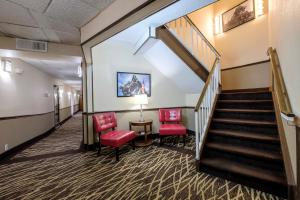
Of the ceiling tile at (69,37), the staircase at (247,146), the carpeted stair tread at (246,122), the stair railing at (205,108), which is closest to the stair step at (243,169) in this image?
the staircase at (247,146)

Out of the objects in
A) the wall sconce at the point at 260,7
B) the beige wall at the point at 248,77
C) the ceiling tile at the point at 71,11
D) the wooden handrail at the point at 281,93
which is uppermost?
the wall sconce at the point at 260,7

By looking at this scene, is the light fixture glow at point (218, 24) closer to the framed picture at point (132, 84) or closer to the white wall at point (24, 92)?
the framed picture at point (132, 84)

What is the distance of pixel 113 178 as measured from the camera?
271cm

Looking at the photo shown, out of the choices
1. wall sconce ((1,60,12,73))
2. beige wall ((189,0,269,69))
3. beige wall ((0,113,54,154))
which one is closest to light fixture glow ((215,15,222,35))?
beige wall ((189,0,269,69))

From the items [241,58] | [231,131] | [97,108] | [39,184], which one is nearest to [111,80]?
[97,108]

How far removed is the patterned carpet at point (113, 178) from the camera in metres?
2.25

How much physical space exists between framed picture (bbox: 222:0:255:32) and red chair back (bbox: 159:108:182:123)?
3127 mm

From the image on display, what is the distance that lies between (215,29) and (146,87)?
3167 mm

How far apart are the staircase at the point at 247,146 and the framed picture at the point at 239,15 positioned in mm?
2494

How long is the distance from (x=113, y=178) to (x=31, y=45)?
3.33 metres

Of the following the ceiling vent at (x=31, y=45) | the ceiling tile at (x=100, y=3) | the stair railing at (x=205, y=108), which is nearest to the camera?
the ceiling tile at (x=100, y=3)

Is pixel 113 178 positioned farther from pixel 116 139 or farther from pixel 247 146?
pixel 247 146

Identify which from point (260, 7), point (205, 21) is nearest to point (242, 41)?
point (260, 7)

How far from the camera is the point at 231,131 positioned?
312 centimetres
